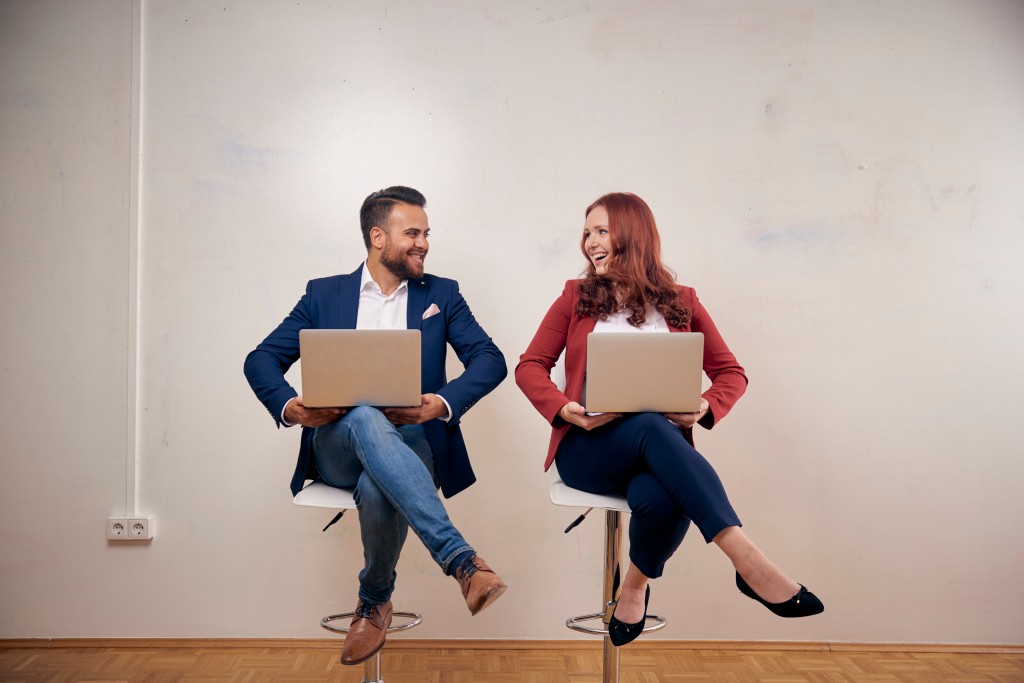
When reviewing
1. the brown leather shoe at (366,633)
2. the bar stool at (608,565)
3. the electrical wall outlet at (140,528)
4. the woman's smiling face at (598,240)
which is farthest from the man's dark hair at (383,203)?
the electrical wall outlet at (140,528)

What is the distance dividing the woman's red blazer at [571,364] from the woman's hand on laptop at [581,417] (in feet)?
0.10

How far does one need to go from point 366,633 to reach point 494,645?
0.92 m

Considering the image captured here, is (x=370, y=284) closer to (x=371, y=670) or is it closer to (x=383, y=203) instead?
(x=383, y=203)

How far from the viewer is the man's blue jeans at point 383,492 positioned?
1722 mm

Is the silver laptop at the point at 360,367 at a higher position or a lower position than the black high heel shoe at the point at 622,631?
higher

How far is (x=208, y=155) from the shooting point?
2611 mm

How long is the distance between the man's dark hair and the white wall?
0.31 m

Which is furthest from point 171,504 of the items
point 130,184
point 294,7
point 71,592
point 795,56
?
point 795,56

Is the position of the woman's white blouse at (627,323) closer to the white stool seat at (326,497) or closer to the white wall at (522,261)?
the white wall at (522,261)

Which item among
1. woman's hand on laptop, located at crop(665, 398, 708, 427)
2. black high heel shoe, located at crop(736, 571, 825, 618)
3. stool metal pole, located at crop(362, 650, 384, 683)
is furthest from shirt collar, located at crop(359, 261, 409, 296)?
black high heel shoe, located at crop(736, 571, 825, 618)

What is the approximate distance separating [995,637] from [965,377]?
34.6 inches

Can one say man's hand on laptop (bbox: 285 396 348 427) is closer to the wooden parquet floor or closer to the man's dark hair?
the man's dark hair

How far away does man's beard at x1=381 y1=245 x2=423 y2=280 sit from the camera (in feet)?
7.39

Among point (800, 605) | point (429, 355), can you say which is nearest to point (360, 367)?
point (429, 355)
